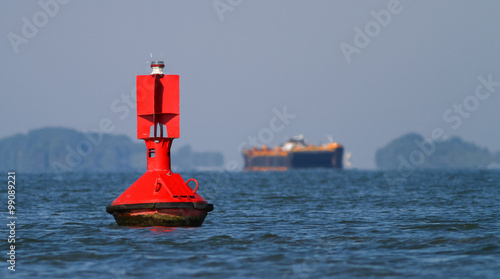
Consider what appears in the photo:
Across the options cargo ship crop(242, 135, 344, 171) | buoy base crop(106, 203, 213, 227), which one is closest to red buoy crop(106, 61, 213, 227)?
buoy base crop(106, 203, 213, 227)

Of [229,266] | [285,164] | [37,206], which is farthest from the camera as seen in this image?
[285,164]

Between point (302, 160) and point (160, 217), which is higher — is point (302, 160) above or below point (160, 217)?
above

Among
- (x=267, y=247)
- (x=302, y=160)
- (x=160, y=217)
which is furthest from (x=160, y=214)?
(x=302, y=160)

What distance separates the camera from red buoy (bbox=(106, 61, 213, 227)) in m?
17.9

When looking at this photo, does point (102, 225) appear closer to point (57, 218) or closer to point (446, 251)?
point (57, 218)

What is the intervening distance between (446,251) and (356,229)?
15.7ft

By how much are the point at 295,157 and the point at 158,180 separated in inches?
6668

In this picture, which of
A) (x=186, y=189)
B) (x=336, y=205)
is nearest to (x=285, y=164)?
(x=336, y=205)

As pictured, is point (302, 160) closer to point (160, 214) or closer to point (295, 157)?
point (295, 157)

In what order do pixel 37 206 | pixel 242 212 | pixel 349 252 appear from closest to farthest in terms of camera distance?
pixel 349 252, pixel 242 212, pixel 37 206

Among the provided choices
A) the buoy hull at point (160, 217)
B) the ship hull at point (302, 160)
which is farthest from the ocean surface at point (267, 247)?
the ship hull at point (302, 160)

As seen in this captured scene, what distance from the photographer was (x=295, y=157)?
186750mm

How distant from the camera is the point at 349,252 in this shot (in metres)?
15.4

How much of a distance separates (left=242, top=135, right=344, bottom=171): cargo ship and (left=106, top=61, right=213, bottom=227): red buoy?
16394cm
